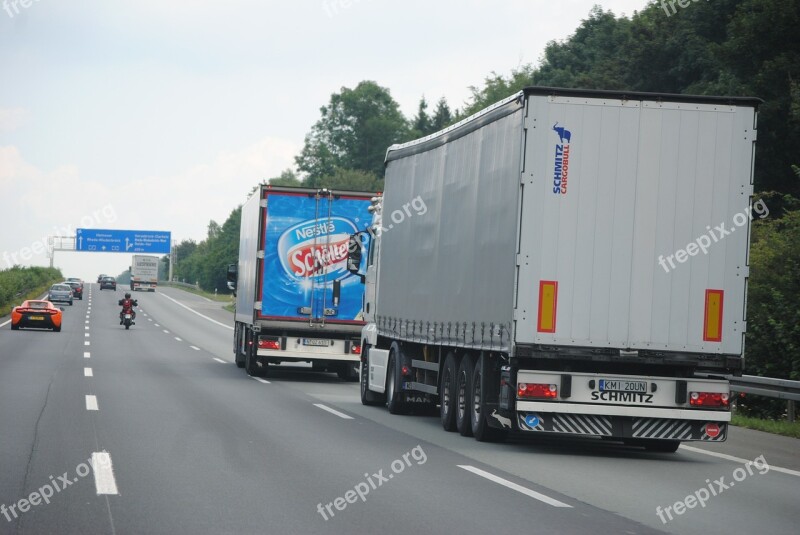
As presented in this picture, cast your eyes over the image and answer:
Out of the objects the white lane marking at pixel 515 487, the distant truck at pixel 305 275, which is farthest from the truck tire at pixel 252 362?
the white lane marking at pixel 515 487

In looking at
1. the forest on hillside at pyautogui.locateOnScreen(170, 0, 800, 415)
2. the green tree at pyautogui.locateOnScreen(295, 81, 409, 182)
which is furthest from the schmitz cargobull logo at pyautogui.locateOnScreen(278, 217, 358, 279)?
the green tree at pyautogui.locateOnScreen(295, 81, 409, 182)

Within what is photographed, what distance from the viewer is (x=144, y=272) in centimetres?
10481

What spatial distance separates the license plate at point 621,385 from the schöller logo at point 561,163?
81.1 inches

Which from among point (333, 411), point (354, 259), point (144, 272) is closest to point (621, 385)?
point (333, 411)

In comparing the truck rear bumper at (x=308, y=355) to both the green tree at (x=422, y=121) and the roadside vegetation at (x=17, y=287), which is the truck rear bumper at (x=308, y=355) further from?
the green tree at (x=422, y=121)

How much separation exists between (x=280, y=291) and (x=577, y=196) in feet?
41.7

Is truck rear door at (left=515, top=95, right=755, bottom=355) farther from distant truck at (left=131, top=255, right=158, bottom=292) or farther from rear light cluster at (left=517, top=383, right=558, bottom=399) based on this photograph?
distant truck at (left=131, top=255, right=158, bottom=292)

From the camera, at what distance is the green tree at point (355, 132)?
399 feet

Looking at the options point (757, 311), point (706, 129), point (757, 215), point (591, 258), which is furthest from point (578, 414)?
point (757, 215)

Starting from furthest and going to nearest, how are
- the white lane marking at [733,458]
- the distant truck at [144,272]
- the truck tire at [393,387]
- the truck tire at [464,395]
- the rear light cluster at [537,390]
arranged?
the distant truck at [144,272]
the truck tire at [393,387]
the truck tire at [464,395]
the rear light cluster at [537,390]
the white lane marking at [733,458]

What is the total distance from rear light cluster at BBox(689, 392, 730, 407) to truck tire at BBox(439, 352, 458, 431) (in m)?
3.18

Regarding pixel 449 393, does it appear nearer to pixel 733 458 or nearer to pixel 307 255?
pixel 733 458

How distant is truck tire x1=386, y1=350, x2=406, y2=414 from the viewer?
17.6 m

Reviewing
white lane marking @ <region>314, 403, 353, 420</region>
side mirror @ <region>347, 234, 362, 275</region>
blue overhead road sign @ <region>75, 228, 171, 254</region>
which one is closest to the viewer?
white lane marking @ <region>314, 403, 353, 420</region>
